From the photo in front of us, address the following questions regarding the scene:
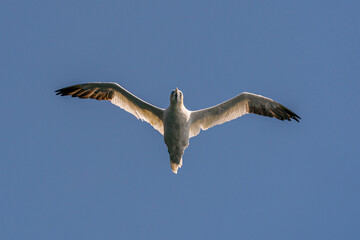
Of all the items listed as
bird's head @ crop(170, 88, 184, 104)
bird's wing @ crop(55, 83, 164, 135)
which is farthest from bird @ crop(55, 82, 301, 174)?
bird's head @ crop(170, 88, 184, 104)

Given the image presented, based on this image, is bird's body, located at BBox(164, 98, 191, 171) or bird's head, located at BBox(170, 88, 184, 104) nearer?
bird's head, located at BBox(170, 88, 184, 104)

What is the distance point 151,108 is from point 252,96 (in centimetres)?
355

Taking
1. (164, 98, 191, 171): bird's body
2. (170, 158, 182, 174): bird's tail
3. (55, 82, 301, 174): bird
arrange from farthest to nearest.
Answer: (170, 158, 182, 174): bird's tail, (55, 82, 301, 174): bird, (164, 98, 191, 171): bird's body

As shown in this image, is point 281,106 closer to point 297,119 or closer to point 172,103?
point 297,119

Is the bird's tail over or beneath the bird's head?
beneath

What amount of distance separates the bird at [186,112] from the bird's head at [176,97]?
24.0 inches

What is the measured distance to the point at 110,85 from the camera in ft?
70.0

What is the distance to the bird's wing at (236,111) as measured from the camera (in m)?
21.3

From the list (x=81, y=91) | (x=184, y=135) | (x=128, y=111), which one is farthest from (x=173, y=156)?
(x=81, y=91)

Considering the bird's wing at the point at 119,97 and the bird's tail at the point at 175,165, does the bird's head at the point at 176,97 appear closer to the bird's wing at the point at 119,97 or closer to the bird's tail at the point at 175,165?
the bird's wing at the point at 119,97

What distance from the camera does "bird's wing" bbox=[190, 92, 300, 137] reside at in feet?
70.0

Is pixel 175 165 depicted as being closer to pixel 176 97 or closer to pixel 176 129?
pixel 176 129

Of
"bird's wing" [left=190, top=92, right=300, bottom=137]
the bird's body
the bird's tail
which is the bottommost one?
the bird's tail

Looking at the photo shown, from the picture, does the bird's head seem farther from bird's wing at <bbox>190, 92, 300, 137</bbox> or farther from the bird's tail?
the bird's tail
